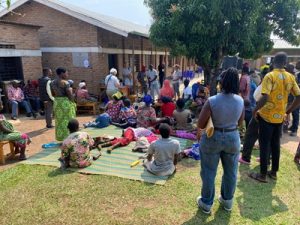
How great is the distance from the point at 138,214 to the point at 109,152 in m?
2.17

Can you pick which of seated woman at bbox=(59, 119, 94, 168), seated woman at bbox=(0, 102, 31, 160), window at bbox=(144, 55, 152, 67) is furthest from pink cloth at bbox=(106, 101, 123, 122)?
window at bbox=(144, 55, 152, 67)

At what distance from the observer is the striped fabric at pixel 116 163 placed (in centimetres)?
460

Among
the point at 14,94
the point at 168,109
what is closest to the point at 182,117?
the point at 168,109

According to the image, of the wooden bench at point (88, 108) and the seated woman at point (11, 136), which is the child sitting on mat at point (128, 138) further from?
the wooden bench at point (88, 108)

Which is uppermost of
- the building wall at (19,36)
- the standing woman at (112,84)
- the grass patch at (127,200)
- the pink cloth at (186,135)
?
the building wall at (19,36)

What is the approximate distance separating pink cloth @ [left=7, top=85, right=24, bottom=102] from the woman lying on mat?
559 cm

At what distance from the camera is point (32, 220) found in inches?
138

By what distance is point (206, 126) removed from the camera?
315cm

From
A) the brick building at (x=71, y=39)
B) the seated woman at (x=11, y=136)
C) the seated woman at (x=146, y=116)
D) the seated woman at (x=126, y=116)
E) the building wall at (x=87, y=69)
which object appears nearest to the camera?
the seated woman at (x=11, y=136)

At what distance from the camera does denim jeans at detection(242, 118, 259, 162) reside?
503cm

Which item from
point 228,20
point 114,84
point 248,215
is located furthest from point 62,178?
point 228,20

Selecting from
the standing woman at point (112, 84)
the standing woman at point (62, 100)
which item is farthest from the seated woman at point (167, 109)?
the standing woman at point (62, 100)

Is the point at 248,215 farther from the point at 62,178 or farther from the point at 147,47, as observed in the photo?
the point at 147,47

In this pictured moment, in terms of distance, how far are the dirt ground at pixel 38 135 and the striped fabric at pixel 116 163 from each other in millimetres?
455
